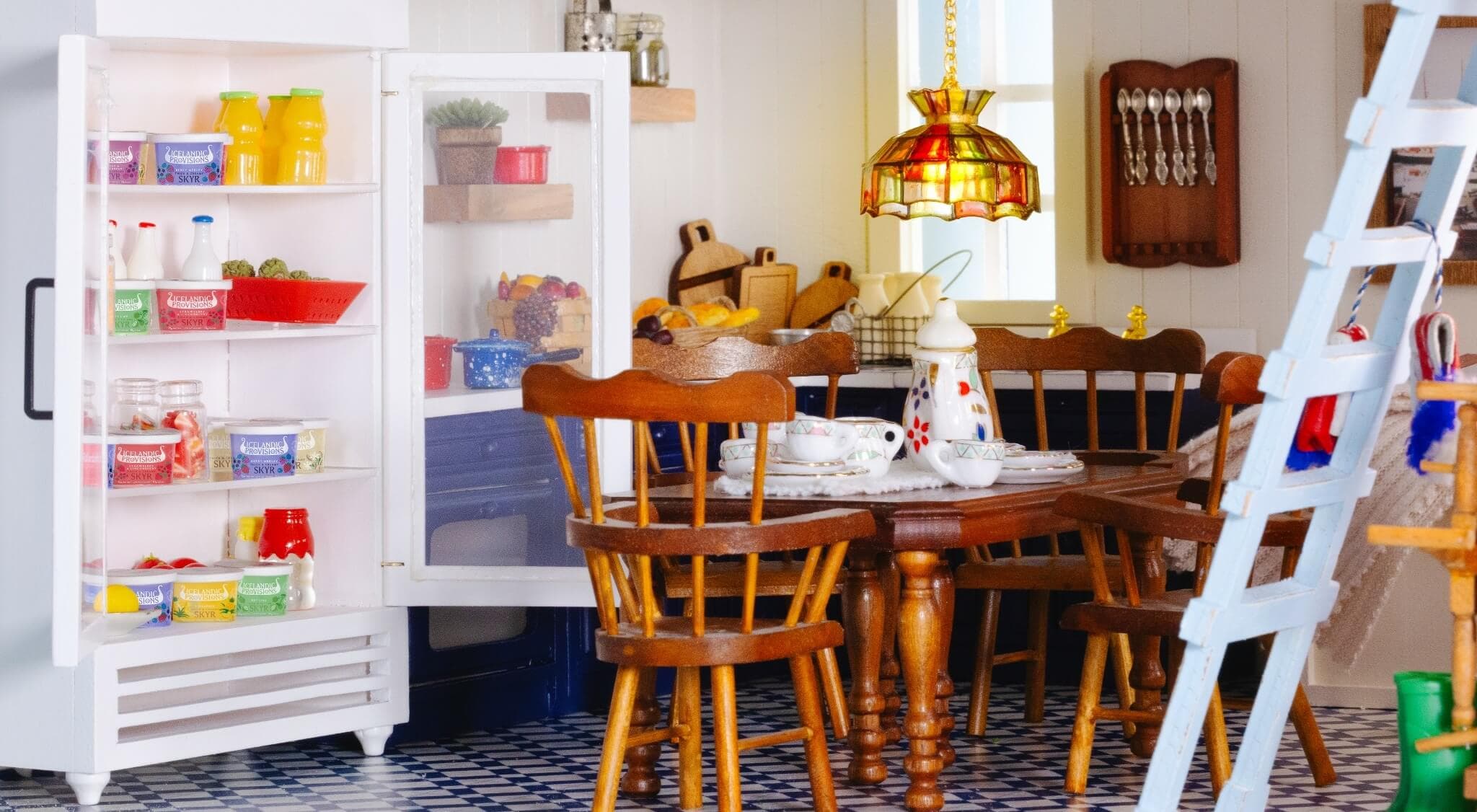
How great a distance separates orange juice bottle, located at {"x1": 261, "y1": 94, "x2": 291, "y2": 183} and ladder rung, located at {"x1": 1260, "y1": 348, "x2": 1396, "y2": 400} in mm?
2690

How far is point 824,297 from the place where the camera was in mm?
6336

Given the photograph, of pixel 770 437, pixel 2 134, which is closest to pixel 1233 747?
pixel 770 437

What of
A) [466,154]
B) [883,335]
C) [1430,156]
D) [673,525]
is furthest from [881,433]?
[1430,156]

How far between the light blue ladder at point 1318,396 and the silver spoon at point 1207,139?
118 inches

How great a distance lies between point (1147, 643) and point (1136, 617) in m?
0.52

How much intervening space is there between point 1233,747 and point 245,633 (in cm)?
227

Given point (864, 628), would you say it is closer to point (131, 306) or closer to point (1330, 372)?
point (1330, 372)

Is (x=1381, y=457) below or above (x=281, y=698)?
above

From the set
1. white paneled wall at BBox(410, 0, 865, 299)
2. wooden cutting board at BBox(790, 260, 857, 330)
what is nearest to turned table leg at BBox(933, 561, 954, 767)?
wooden cutting board at BBox(790, 260, 857, 330)

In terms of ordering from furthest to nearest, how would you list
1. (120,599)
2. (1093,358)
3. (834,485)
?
(1093,358)
(120,599)
(834,485)

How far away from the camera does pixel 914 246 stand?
6.43 meters

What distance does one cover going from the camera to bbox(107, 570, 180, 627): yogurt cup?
4.50 m

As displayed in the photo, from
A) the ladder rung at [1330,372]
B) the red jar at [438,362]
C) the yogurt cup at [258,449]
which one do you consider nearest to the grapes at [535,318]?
the red jar at [438,362]

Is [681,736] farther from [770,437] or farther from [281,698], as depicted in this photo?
→ [281,698]
